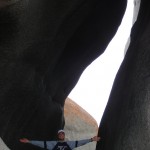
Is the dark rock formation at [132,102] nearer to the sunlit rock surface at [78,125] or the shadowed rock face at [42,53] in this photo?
the shadowed rock face at [42,53]

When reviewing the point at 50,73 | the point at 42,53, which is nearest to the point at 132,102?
the point at 42,53

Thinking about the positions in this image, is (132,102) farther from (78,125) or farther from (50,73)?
(78,125)

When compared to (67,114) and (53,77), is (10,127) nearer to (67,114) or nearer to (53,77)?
(53,77)

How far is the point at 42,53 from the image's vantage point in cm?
432

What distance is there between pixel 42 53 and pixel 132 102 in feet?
3.85

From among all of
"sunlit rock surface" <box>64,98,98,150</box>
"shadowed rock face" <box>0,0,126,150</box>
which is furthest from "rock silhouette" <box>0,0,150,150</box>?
"sunlit rock surface" <box>64,98,98,150</box>

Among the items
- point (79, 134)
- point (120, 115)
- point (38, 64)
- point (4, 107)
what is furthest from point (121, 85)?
point (79, 134)

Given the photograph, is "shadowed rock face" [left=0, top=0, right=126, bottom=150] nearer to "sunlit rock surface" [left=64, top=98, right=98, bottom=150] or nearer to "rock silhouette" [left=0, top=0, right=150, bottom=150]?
"rock silhouette" [left=0, top=0, right=150, bottom=150]

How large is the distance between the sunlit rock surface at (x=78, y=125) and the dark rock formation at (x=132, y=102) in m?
6.53

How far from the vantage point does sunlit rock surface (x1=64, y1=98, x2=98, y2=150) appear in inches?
442

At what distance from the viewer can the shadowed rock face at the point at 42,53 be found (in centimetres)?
408

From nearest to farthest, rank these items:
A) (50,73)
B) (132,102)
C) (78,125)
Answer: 1. (132,102)
2. (50,73)
3. (78,125)

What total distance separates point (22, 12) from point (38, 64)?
650 millimetres

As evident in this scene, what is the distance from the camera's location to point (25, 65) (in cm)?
420
